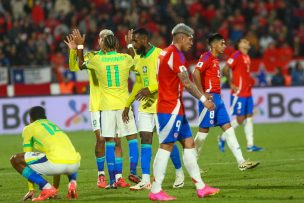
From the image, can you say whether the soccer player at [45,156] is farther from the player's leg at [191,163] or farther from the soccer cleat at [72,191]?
the player's leg at [191,163]

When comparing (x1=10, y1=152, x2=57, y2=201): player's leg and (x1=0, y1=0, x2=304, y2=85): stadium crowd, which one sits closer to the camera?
(x1=10, y1=152, x2=57, y2=201): player's leg

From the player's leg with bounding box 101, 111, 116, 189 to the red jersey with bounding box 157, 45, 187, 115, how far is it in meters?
1.71

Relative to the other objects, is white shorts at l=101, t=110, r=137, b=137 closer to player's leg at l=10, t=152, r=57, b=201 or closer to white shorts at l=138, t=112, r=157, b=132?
white shorts at l=138, t=112, r=157, b=132

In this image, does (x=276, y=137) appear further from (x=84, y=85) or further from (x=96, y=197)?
(x=96, y=197)

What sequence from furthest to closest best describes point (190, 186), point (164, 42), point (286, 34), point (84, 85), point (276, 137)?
point (286, 34)
point (164, 42)
point (84, 85)
point (276, 137)
point (190, 186)

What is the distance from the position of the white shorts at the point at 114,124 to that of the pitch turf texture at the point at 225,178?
0.89 metres

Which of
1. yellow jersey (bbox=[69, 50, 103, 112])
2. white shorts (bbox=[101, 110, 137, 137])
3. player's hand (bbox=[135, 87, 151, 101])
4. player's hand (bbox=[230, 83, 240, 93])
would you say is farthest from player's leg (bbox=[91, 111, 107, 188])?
player's hand (bbox=[230, 83, 240, 93])

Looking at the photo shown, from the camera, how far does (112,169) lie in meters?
13.9

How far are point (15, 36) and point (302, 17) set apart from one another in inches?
454

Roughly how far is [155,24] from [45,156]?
21.2m

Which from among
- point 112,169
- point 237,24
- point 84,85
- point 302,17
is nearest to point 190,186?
point 112,169

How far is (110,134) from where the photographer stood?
13.8m

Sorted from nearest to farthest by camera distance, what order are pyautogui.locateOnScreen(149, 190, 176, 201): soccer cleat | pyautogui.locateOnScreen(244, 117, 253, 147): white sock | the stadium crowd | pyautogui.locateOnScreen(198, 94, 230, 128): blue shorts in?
pyautogui.locateOnScreen(149, 190, 176, 201): soccer cleat < pyautogui.locateOnScreen(198, 94, 230, 128): blue shorts < pyautogui.locateOnScreen(244, 117, 253, 147): white sock < the stadium crowd

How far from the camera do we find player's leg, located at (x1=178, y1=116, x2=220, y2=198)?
12289 mm
